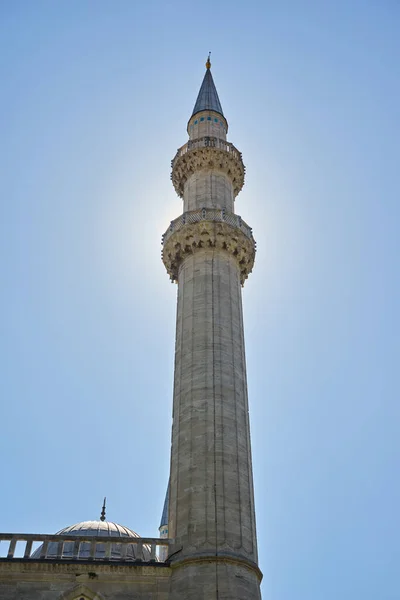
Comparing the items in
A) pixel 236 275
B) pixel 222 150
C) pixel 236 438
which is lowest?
pixel 236 438

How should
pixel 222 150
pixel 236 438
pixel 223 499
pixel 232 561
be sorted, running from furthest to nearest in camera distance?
pixel 222 150 < pixel 236 438 < pixel 223 499 < pixel 232 561

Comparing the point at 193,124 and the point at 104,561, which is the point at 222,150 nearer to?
the point at 193,124

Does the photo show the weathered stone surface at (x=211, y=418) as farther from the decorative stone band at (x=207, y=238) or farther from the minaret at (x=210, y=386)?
the decorative stone band at (x=207, y=238)

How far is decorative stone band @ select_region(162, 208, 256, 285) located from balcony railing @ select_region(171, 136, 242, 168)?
4509 mm

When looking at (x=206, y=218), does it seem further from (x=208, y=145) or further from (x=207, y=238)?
(x=208, y=145)

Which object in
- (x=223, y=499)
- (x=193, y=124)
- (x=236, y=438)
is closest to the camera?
(x=223, y=499)

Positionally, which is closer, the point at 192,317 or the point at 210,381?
the point at 210,381

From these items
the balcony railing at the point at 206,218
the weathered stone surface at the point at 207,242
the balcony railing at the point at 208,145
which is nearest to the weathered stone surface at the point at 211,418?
the weathered stone surface at the point at 207,242

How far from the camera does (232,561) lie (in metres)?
Result: 17.6

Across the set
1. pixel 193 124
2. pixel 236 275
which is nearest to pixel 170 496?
pixel 236 275

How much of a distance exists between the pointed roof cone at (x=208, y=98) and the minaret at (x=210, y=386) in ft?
7.27

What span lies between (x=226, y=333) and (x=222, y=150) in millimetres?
10337

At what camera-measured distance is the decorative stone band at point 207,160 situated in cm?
2983

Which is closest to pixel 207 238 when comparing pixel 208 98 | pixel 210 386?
pixel 210 386
